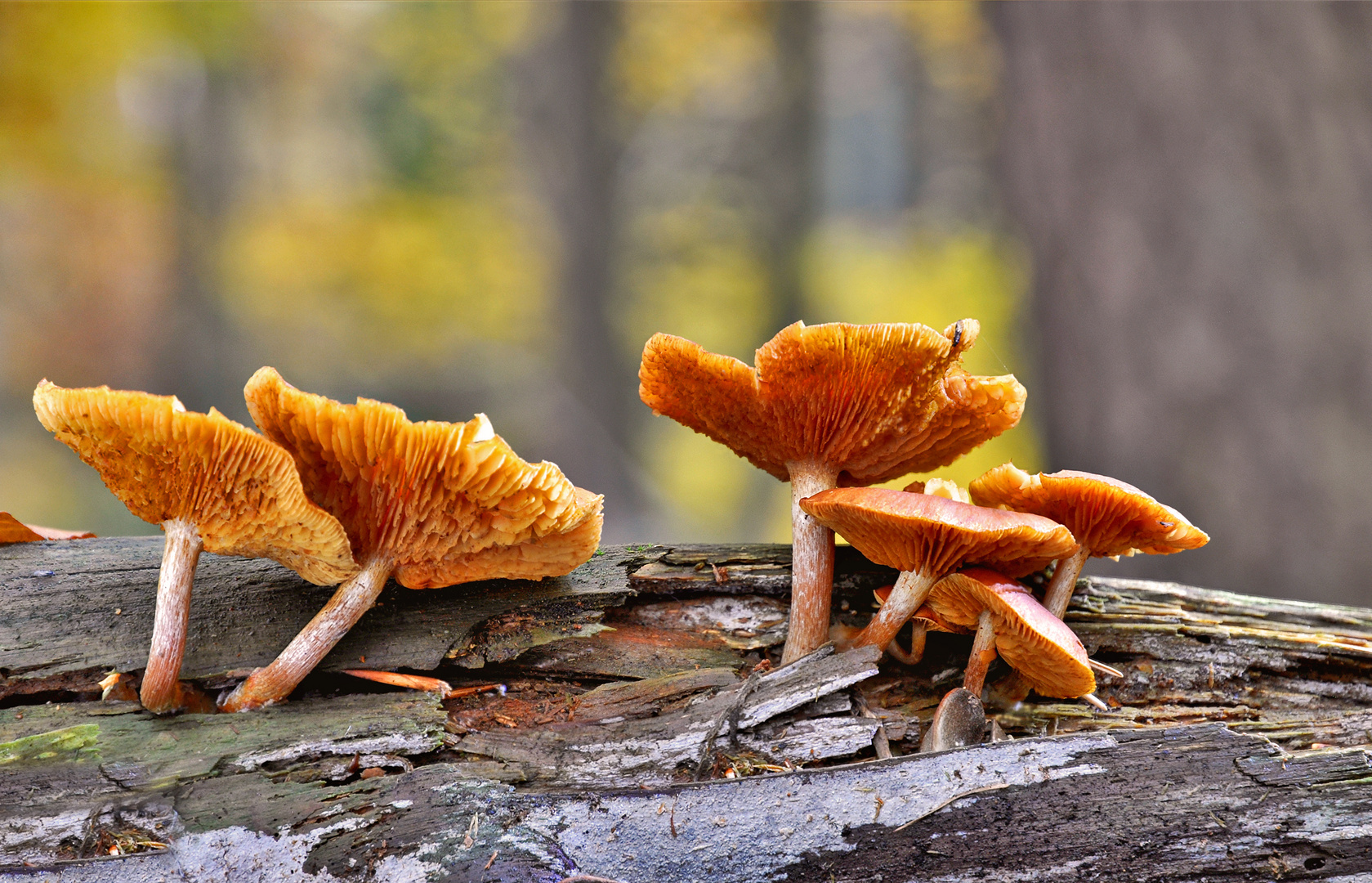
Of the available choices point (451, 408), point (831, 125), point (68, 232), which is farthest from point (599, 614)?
point (831, 125)

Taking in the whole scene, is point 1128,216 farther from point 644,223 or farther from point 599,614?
point 644,223

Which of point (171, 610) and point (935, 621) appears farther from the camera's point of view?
point (935, 621)

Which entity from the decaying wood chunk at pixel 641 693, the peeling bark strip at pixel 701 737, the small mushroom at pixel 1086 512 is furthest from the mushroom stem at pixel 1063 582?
the decaying wood chunk at pixel 641 693

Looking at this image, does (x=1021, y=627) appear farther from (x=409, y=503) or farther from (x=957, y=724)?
(x=409, y=503)

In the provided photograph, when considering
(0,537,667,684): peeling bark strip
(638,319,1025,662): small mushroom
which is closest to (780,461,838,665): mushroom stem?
(638,319,1025,662): small mushroom

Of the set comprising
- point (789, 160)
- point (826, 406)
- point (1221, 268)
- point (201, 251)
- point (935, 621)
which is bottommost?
point (935, 621)

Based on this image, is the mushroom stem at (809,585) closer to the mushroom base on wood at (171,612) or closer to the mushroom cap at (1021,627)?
the mushroom cap at (1021,627)

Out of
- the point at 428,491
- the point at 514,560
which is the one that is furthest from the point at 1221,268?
the point at 428,491
